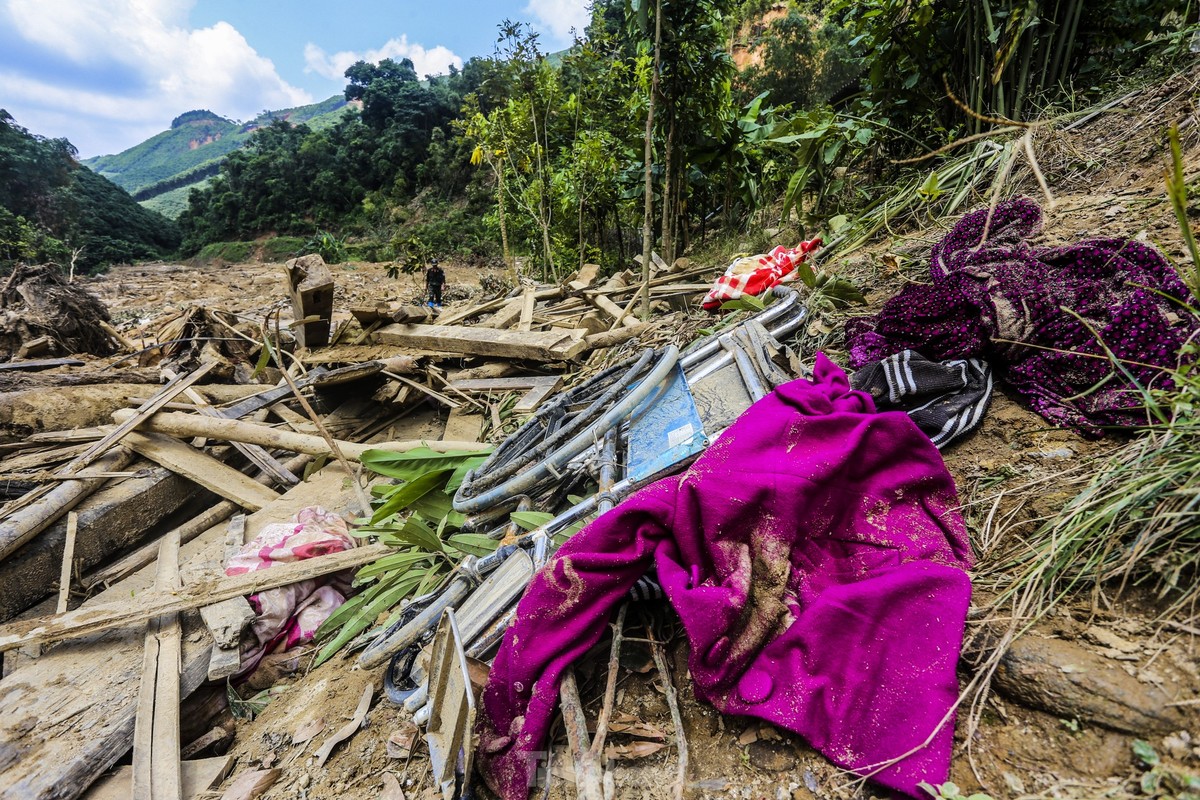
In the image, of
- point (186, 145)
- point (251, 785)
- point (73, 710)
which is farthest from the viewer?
point (186, 145)

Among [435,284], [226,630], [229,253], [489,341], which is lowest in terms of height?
[226,630]

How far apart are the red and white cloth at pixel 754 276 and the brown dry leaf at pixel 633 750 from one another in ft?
10.2

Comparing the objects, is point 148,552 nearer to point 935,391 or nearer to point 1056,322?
point 935,391

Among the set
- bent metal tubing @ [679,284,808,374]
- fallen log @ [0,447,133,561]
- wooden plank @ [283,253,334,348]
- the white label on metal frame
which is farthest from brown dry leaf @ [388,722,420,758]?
wooden plank @ [283,253,334,348]

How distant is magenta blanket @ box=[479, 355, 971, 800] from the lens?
1.14m

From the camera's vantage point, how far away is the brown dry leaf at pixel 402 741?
1.54 metres

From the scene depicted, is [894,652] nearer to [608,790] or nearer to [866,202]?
[608,790]

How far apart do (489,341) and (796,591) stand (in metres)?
3.55

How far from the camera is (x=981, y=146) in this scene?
350 cm

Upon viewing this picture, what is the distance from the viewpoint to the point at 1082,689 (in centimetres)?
99

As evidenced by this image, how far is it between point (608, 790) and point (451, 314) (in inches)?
225

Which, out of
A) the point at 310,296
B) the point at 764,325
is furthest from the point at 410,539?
the point at 310,296

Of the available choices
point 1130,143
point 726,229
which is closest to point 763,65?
point 726,229

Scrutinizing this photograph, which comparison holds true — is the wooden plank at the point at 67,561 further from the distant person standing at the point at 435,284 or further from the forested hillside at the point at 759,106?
the distant person standing at the point at 435,284
